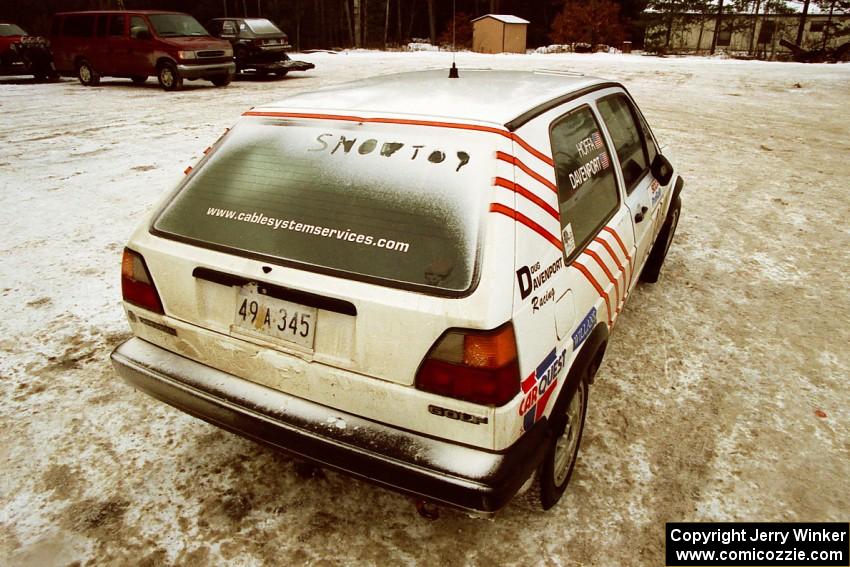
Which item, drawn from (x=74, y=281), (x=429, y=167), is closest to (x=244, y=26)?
(x=74, y=281)

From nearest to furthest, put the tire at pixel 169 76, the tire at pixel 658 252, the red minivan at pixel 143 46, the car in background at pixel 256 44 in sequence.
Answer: the tire at pixel 658 252
the red minivan at pixel 143 46
the tire at pixel 169 76
the car in background at pixel 256 44

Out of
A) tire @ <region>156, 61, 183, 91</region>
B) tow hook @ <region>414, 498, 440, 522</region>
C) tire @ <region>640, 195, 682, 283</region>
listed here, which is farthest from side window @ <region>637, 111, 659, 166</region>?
tire @ <region>156, 61, 183, 91</region>

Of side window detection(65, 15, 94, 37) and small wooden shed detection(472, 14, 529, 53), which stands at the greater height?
small wooden shed detection(472, 14, 529, 53)

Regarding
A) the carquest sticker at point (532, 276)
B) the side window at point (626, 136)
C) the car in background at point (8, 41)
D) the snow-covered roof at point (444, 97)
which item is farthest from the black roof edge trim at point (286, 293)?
the car in background at point (8, 41)

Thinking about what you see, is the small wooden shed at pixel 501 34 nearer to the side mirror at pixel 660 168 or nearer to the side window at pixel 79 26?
the side window at pixel 79 26

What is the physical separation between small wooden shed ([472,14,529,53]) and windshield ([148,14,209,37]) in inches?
773

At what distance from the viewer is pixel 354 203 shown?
6.68 feet

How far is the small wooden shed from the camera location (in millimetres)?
30203

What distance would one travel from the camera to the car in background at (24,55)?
58.7ft

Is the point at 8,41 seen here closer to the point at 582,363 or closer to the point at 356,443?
the point at 356,443

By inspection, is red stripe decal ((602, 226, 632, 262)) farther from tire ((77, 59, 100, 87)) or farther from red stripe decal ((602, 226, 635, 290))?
tire ((77, 59, 100, 87))

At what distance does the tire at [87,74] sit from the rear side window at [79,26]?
0.75 m

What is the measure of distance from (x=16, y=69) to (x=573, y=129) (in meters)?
23.2

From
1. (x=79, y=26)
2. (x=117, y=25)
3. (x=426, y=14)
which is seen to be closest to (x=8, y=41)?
(x=79, y=26)
